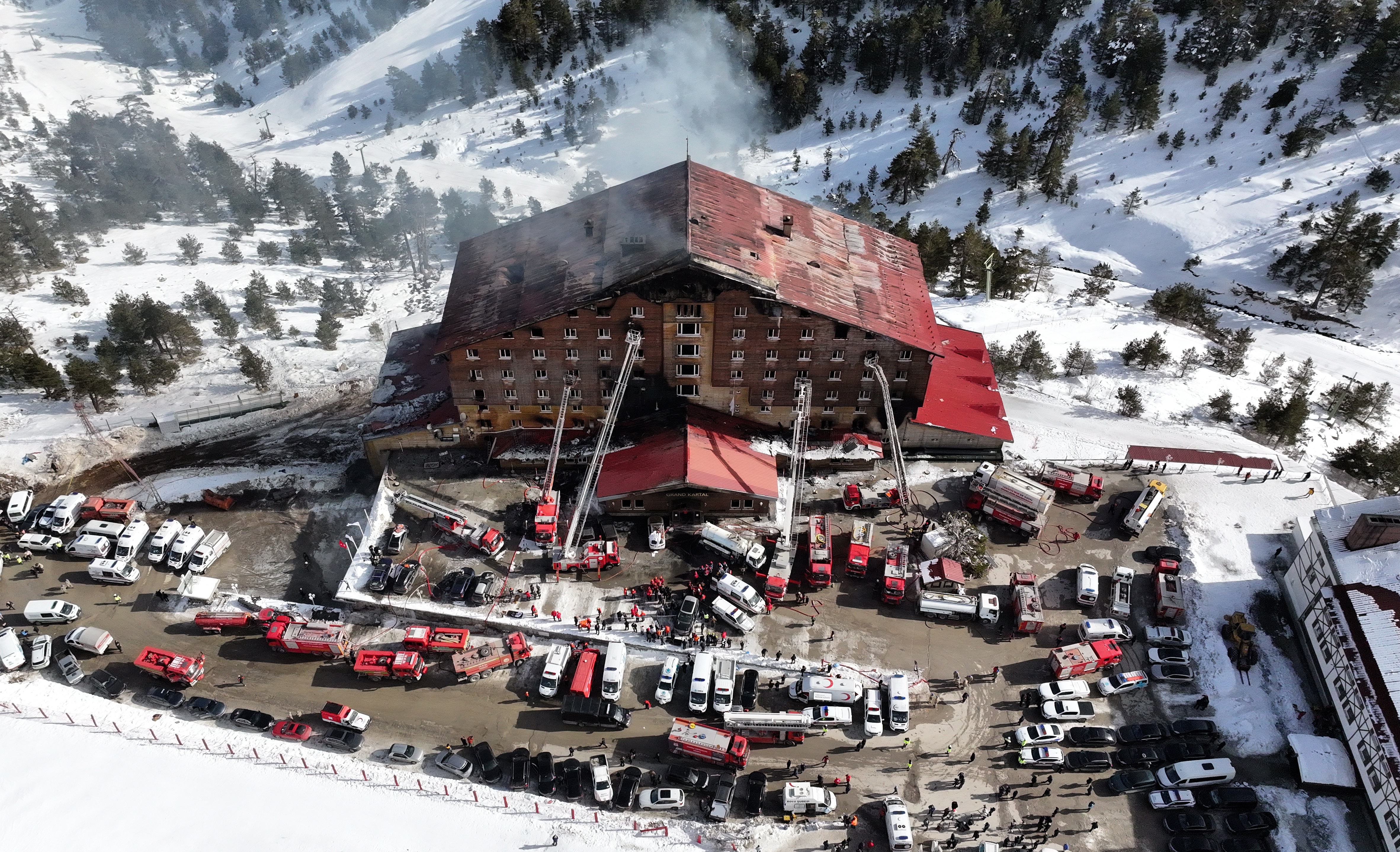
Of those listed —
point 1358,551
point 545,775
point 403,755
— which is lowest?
point 545,775

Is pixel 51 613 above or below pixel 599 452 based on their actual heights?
below

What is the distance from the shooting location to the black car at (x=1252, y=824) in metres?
38.7

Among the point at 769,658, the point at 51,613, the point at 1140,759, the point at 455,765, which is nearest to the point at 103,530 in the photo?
the point at 51,613

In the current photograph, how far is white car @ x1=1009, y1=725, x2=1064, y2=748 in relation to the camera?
4209 centimetres

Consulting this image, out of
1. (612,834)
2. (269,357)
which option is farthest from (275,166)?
(612,834)

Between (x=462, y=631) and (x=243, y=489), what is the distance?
78.9 feet

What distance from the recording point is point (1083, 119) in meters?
105

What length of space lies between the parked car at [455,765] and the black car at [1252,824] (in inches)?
1459

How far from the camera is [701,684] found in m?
43.8

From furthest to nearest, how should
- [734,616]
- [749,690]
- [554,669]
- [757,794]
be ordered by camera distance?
1. [734,616]
2. [554,669]
3. [749,690]
4. [757,794]

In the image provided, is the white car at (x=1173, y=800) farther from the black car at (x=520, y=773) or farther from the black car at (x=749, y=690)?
the black car at (x=520, y=773)

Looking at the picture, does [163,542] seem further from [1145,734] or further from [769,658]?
[1145,734]

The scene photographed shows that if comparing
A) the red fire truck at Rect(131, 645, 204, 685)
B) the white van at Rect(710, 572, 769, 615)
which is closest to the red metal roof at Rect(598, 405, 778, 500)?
the white van at Rect(710, 572, 769, 615)

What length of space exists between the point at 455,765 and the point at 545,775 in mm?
4598
